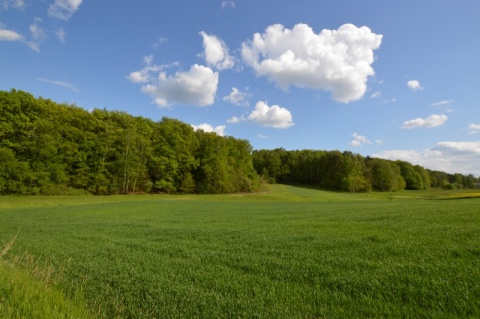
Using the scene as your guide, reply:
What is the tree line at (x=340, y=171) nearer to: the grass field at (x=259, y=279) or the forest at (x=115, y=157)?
the forest at (x=115, y=157)

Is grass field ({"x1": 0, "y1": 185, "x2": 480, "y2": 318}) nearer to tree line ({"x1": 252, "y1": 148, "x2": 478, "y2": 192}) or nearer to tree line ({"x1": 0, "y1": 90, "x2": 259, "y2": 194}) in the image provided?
tree line ({"x1": 0, "y1": 90, "x2": 259, "y2": 194})

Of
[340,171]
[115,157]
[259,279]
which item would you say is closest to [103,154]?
[115,157]

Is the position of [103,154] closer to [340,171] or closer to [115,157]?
[115,157]

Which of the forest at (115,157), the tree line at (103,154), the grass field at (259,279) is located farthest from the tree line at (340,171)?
the grass field at (259,279)

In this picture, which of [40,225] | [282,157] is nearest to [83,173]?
[40,225]

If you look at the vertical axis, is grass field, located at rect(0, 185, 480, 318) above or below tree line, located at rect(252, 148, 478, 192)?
below

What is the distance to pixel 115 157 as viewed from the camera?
5741 cm

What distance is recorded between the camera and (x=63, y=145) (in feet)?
161

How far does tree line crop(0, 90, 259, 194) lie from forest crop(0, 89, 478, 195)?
13cm

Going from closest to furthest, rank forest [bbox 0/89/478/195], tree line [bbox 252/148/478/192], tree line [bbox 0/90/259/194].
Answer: tree line [bbox 0/90/259/194] < forest [bbox 0/89/478/195] < tree line [bbox 252/148/478/192]

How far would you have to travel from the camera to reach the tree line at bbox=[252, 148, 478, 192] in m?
97.9

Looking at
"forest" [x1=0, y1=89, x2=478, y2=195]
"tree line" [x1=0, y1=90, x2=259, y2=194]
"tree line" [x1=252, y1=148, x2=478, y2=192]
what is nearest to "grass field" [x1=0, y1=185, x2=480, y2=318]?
"tree line" [x1=0, y1=90, x2=259, y2=194]

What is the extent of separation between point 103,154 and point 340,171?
80.8 m

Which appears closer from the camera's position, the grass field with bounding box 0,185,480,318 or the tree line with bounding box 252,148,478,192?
the grass field with bounding box 0,185,480,318
